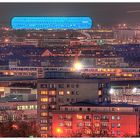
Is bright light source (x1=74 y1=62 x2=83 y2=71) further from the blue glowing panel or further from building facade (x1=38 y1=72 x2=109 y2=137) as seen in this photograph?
the blue glowing panel

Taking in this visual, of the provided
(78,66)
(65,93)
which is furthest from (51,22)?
(78,66)

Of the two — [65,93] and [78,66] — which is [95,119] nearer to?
[65,93]

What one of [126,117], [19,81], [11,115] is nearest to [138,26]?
[126,117]

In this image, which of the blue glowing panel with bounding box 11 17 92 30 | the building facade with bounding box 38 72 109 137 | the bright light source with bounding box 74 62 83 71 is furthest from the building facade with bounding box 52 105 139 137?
the blue glowing panel with bounding box 11 17 92 30

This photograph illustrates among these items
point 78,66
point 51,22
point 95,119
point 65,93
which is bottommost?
point 95,119

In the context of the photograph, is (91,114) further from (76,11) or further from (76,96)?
(76,11)

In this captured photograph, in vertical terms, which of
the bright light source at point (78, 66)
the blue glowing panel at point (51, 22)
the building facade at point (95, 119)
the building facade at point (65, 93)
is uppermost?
the blue glowing panel at point (51, 22)

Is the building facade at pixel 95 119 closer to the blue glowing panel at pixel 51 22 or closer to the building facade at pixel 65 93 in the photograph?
the building facade at pixel 65 93

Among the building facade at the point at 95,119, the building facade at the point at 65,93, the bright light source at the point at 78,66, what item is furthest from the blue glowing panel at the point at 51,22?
the bright light source at the point at 78,66
